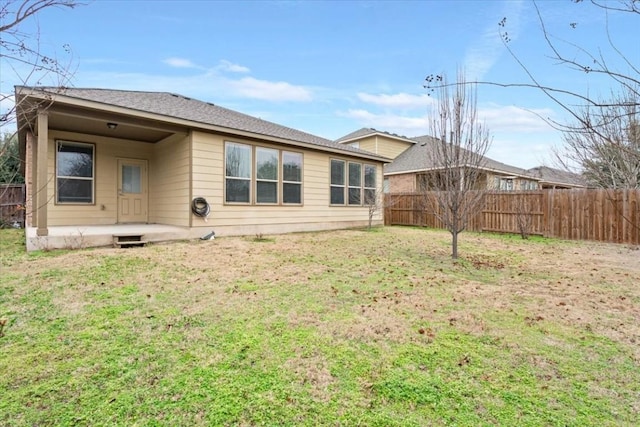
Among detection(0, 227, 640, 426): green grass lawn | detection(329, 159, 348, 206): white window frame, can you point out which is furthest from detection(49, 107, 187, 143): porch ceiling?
detection(329, 159, 348, 206): white window frame

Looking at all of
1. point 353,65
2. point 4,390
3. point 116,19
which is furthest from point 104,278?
Answer: point 353,65

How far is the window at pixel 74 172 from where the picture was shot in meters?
8.87

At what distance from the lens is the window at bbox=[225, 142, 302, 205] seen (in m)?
9.19

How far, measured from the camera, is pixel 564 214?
1126 centimetres

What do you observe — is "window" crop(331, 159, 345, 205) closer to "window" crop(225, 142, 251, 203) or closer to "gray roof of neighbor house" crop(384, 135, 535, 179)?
"window" crop(225, 142, 251, 203)

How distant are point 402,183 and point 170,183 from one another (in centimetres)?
1392

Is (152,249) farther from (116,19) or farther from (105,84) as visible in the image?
(105,84)

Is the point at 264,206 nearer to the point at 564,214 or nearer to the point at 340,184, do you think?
the point at 340,184

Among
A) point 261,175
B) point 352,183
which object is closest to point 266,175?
point 261,175

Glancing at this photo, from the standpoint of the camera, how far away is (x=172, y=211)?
923 cm

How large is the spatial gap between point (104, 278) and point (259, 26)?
932cm

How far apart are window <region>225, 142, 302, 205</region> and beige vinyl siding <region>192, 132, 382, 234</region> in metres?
0.16

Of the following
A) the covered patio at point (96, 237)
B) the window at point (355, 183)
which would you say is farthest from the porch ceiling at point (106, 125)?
the window at point (355, 183)

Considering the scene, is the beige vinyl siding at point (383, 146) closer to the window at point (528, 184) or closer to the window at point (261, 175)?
the window at point (528, 184)
